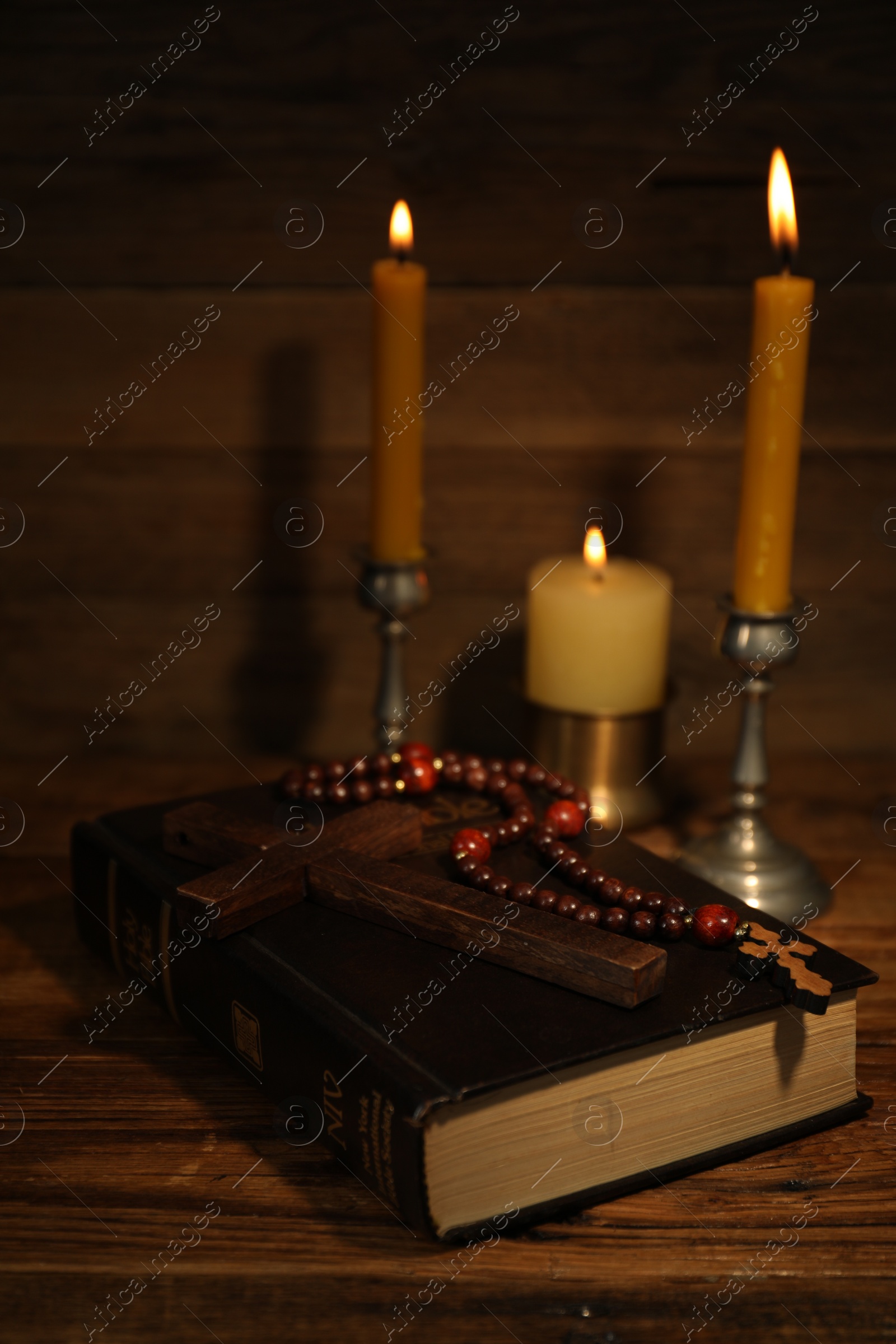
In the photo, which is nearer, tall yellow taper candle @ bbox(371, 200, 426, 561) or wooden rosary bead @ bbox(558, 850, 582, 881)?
wooden rosary bead @ bbox(558, 850, 582, 881)

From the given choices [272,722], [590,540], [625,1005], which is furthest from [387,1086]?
[272,722]

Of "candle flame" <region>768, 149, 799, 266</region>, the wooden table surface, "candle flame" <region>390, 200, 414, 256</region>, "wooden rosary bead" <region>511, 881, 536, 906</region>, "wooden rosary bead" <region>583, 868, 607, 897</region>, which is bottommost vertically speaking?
the wooden table surface

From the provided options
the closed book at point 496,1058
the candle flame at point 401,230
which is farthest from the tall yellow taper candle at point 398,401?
the closed book at point 496,1058

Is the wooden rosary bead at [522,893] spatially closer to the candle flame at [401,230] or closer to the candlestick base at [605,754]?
the candlestick base at [605,754]

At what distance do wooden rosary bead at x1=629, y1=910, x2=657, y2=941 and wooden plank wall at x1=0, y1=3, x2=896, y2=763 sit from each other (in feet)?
1.24

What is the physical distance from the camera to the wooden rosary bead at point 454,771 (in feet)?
2.99

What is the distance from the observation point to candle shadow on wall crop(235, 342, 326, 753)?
1.12 meters

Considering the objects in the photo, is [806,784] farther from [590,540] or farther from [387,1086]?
[387,1086]

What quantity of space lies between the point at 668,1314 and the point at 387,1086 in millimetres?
153

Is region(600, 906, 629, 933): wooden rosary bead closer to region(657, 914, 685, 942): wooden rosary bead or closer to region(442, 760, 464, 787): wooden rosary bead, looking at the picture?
region(657, 914, 685, 942): wooden rosary bead

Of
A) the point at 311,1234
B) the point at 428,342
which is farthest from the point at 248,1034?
the point at 428,342

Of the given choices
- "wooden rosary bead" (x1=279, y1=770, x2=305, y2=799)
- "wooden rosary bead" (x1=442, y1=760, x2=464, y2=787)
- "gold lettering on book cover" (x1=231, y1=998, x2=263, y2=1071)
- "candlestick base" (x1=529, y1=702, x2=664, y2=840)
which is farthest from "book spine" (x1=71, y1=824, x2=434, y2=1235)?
"candlestick base" (x1=529, y1=702, x2=664, y2=840)

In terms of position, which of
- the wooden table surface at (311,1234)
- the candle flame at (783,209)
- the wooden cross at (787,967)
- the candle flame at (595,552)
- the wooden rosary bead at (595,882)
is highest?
the candle flame at (783,209)

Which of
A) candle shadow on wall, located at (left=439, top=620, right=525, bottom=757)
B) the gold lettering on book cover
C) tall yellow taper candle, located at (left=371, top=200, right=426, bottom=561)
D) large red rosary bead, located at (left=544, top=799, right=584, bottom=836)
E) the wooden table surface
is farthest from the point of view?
candle shadow on wall, located at (left=439, top=620, right=525, bottom=757)
